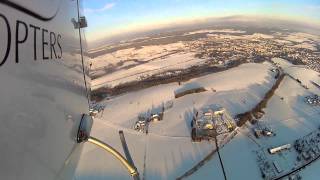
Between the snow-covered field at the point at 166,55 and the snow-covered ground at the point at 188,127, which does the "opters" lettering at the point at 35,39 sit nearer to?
the snow-covered ground at the point at 188,127

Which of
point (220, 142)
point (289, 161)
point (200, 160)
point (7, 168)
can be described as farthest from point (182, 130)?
point (7, 168)

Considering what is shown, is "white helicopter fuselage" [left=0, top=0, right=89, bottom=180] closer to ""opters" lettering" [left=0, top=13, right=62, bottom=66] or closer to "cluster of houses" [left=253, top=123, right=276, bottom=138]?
""opters" lettering" [left=0, top=13, right=62, bottom=66]

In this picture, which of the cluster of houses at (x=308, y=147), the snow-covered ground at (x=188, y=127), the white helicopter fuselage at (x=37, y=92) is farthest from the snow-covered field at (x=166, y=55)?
the white helicopter fuselage at (x=37, y=92)

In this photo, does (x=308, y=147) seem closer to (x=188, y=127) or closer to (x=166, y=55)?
(x=188, y=127)

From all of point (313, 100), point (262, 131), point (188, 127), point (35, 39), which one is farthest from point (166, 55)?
point (35, 39)

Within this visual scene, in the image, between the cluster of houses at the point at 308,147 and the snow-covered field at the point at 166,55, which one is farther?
the snow-covered field at the point at 166,55

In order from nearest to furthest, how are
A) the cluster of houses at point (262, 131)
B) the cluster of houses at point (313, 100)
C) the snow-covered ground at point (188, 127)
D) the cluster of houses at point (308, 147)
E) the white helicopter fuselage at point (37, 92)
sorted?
the white helicopter fuselage at point (37, 92) < the snow-covered ground at point (188, 127) < the cluster of houses at point (308, 147) < the cluster of houses at point (262, 131) < the cluster of houses at point (313, 100)
